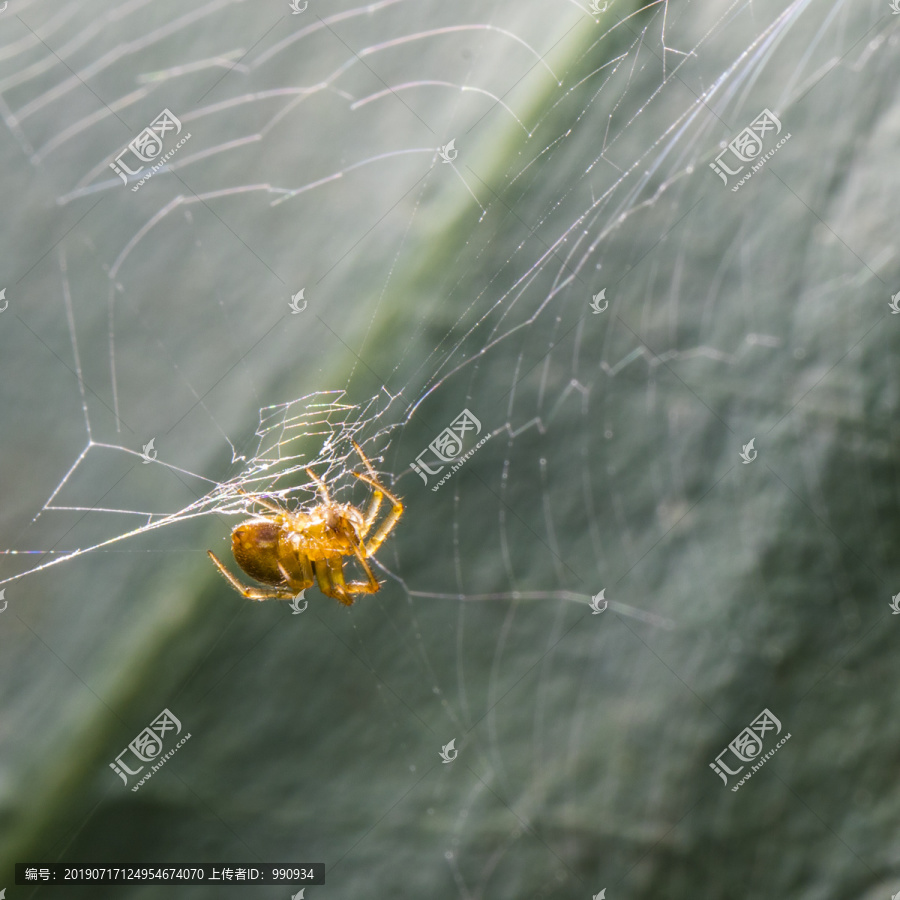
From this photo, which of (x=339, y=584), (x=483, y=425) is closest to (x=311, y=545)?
(x=339, y=584)

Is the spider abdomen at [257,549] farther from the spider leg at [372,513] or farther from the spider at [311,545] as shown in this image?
the spider leg at [372,513]

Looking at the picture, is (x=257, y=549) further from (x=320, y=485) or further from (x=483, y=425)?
(x=483, y=425)

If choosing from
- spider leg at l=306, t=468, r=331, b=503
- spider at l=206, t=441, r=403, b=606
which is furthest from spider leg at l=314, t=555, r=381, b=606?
spider leg at l=306, t=468, r=331, b=503

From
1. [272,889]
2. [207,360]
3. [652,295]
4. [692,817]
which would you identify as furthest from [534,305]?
[272,889]

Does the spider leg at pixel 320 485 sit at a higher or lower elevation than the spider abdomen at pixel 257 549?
higher

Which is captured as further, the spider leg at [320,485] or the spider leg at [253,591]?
the spider leg at [320,485]

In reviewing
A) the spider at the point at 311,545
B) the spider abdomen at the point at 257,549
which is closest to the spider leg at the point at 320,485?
the spider at the point at 311,545

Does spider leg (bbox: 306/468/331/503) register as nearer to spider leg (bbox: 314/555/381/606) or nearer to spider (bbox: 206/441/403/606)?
spider (bbox: 206/441/403/606)
